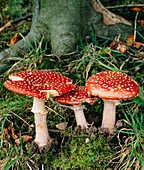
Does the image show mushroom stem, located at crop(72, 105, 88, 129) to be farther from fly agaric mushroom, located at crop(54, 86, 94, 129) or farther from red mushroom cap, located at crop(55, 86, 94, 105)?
red mushroom cap, located at crop(55, 86, 94, 105)

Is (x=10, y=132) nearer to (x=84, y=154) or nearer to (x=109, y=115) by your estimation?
(x=84, y=154)

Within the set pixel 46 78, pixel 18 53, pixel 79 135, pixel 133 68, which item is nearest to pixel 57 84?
pixel 46 78

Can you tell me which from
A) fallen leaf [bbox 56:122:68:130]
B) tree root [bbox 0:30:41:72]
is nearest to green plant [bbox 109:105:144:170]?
fallen leaf [bbox 56:122:68:130]

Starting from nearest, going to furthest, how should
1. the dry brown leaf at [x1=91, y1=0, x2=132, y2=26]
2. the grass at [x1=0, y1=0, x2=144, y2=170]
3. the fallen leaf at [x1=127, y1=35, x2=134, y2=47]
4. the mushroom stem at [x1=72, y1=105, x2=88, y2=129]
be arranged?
1. the grass at [x1=0, y1=0, x2=144, y2=170]
2. the mushroom stem at [x1=72, y1=105, x2=88, y2=129]
3. the fallen leaf at [x1=127, y1=35, x2=134, y2=47]
4. the dry brown leaf at [x1=91, y1=0, x2=132, y2=26]

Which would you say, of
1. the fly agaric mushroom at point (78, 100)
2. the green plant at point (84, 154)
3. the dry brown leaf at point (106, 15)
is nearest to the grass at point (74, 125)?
the green plant at point (84, 154)

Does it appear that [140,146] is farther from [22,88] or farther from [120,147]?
[22,88]

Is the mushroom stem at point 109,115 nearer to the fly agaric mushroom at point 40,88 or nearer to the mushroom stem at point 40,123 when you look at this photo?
the fly agaric mushroom at point 40,88
